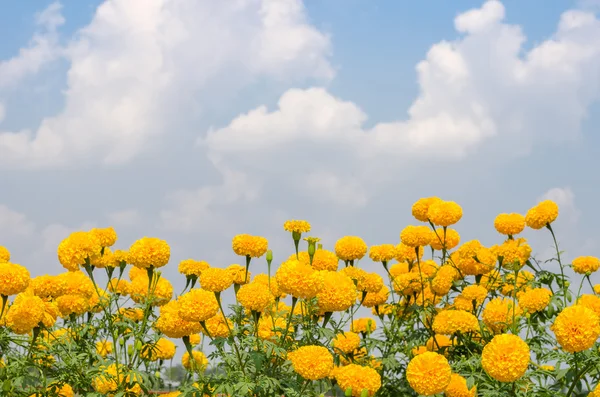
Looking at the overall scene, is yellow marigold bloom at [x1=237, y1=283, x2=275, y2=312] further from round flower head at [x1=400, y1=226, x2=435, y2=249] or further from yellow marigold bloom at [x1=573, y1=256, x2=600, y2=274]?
yellow marigold bloom at [x1=573, y1=256, x2=600, y2=274]

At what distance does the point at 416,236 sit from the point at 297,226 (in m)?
1.33

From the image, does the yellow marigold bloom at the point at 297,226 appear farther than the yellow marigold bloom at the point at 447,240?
No

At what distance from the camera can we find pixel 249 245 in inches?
155

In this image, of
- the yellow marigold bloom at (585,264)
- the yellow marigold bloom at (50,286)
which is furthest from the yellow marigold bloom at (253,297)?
the yellow marigold bloom at (585,264)

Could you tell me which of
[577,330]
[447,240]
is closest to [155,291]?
[447,240]

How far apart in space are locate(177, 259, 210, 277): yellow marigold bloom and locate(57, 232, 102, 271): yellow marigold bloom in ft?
1.93

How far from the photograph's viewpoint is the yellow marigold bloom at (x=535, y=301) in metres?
4.25

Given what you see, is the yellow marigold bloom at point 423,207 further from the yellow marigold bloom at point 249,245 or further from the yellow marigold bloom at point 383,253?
the yellow marigold bloom at point 249,245

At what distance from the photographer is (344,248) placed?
4785mm

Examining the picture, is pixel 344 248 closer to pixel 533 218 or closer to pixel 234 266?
pixel 234 266

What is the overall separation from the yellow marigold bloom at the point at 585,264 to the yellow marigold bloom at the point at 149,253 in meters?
3.14


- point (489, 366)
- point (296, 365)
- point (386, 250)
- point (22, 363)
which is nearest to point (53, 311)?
point (22, 363)

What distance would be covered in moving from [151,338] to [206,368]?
4.11ft

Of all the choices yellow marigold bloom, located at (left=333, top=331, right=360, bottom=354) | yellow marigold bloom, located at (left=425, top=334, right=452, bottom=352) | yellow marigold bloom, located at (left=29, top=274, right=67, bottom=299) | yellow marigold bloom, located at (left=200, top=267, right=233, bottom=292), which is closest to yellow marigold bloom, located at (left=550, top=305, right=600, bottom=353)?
yellow marigold bloom, located at (left=333, top=331, right=360, bottom=354)
